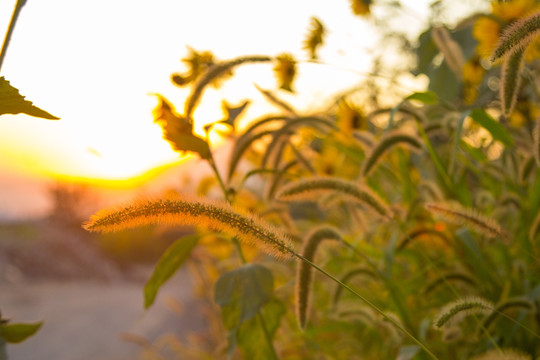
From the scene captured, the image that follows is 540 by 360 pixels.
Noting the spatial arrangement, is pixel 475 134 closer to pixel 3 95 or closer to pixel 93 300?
pixel 3 95

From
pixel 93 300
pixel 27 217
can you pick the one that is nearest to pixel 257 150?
pixel 93 300

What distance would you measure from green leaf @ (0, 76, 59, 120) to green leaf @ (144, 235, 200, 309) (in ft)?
1.12

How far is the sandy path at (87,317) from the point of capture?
256cm

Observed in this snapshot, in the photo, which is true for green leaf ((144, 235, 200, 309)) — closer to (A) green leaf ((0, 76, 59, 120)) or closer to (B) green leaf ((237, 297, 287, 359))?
(B) green leaf ((237, 297, 287, 359))

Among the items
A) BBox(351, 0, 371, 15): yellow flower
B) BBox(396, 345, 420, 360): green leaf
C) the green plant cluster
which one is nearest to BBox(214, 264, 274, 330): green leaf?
the green plant cluster

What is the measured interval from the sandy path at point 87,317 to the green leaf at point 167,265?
1370mm

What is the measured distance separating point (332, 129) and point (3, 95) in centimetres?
75

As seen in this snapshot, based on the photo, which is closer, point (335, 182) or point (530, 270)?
point (335, 182)

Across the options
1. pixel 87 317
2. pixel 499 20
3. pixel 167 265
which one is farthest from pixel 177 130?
pixel 87 317

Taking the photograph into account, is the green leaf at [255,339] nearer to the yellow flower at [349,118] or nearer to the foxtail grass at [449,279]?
the foxtail grass at [449,279]

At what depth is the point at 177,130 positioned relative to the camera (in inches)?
27.0

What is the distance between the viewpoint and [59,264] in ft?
16.4

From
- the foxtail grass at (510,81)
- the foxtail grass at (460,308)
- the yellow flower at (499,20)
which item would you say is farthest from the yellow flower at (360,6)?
the foxtail grass at (460,308)

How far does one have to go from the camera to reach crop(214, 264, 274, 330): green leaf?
661 mm
